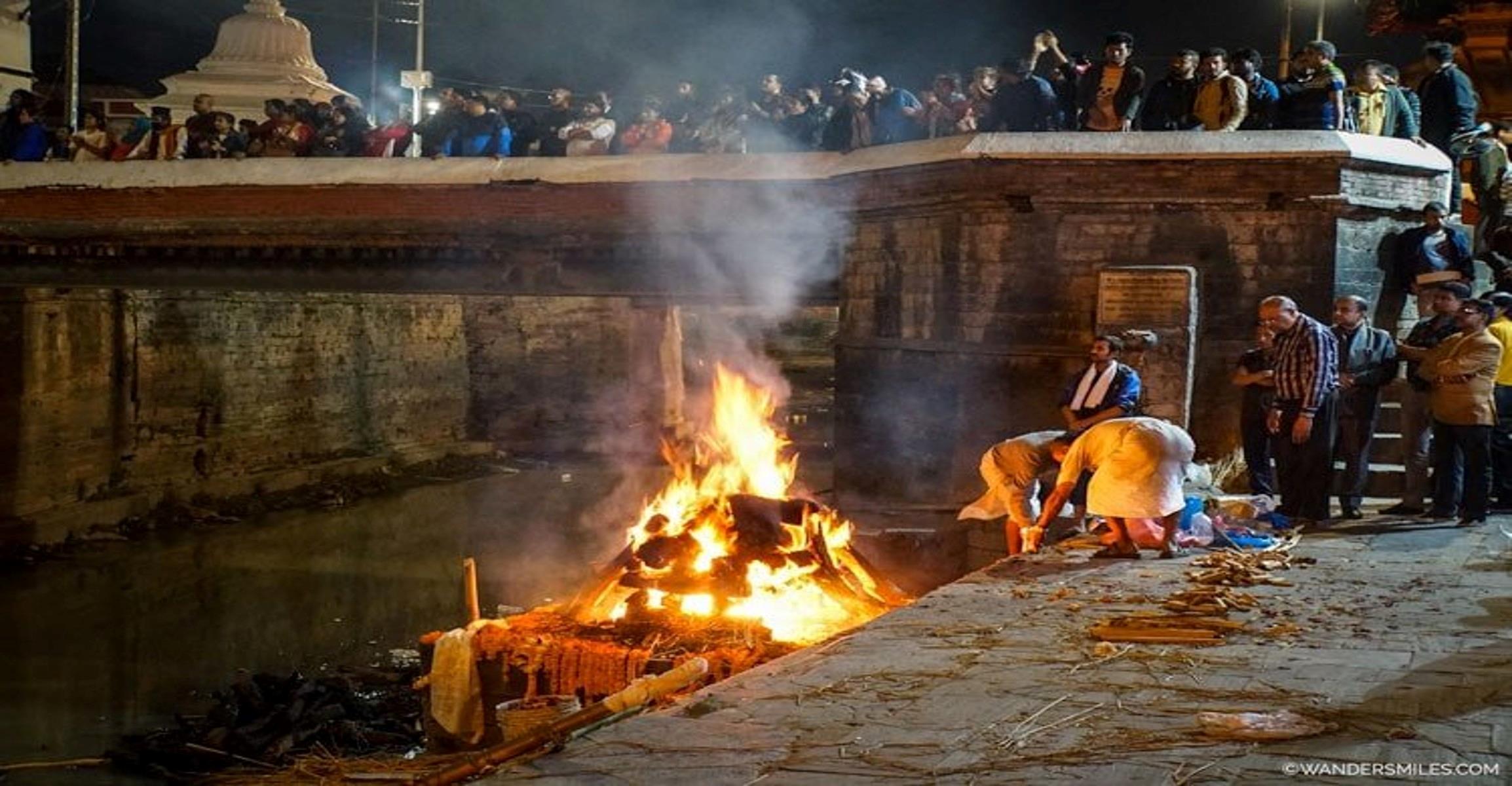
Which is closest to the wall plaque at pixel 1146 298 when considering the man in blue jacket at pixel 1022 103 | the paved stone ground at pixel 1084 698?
the man in blue jacket at pixel 1022 103

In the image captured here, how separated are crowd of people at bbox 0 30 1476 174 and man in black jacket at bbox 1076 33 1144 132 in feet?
0.04

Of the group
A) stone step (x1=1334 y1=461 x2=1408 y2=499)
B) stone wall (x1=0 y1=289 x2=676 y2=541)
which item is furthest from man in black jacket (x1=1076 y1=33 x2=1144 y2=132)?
stone wall (x1=0 y1=289 x2=676 y2=541)

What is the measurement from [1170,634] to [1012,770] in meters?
2.22

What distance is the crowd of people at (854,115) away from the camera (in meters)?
12.6

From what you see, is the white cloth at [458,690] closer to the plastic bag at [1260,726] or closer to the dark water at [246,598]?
the dark water at [246,598]

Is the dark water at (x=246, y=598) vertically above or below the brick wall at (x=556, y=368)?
below

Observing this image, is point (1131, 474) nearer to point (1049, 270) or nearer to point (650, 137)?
point (1049, 270)

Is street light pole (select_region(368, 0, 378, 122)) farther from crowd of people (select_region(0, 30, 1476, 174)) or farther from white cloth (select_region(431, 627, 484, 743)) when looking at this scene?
white cloth (select_region(431, 627, 484, 743))

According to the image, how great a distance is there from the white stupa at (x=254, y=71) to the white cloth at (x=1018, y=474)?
1992cm

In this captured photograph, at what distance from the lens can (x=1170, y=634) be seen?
22.6 ft

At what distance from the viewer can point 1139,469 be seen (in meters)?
8.88

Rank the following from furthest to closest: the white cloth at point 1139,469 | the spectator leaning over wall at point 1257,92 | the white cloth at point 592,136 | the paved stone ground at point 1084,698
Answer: the white cloth at point 592,136 < the spectator leaning over wall at point 1257,92 < the white cloth at point 1139,469 < the paved stone ground at point 1084,698

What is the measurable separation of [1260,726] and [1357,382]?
5.83m

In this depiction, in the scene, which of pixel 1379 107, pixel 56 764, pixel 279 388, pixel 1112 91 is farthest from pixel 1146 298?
pixel 279 388
